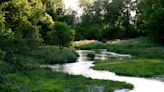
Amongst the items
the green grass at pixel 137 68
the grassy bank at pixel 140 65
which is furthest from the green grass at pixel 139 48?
the green grass at pixel 137 68

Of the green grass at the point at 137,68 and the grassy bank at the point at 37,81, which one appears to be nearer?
the grassy bank at the point at 37,81

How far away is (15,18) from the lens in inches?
1719

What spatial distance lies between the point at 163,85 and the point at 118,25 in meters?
98.2

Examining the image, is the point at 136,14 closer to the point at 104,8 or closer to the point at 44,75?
the point at 104,8

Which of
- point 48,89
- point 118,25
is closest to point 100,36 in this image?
point 118,25

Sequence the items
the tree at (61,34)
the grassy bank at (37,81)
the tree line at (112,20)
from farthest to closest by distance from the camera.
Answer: the tree line at (112,20), the tree at (61,34), the grassy bank at (37,81)

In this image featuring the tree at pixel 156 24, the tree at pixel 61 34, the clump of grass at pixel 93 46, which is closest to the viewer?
the tree at pixel 61 34

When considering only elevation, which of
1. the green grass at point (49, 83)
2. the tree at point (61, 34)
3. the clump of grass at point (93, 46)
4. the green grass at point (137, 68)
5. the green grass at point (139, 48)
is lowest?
the clump of grass at point (93, 46)

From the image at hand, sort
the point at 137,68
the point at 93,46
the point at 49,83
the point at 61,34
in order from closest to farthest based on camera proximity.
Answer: the point at 49,83 < the point at 137,68 < the point at 61,34 < the point at 93,46

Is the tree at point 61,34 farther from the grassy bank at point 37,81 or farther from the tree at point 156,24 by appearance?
the grassy bank at point 37,81

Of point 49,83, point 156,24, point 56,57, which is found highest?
point 156,24

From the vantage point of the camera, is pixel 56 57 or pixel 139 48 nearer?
pixel 56 57

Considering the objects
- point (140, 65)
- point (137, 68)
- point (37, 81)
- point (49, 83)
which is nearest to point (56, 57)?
point (140, 65)

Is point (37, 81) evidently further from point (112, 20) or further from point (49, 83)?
point (112, 20)
